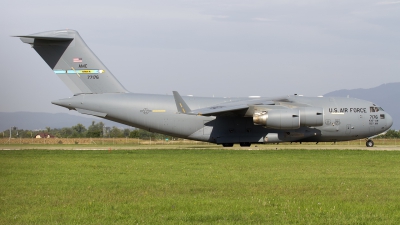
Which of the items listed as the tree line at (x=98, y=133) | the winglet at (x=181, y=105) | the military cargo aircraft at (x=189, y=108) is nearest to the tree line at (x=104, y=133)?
the tree line at (x=98, y=133)

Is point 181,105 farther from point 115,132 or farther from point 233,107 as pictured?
point 115,132

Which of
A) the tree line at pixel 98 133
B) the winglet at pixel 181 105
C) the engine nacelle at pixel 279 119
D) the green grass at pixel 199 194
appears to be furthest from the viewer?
the tree line at pixel 98 133

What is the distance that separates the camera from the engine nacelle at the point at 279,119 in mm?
31031

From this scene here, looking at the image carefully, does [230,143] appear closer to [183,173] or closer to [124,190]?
[183,173]

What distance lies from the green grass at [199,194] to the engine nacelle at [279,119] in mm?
12035

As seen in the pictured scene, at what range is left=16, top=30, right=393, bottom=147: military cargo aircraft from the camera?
3189cm

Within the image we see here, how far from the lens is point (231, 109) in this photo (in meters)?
30.8

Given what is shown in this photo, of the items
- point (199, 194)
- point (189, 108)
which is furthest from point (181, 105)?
point (199, 194)

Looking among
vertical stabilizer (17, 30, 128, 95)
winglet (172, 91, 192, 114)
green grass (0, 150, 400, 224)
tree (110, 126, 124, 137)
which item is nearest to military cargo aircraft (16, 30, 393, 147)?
vertical stabilizer (17, 30, 128, 95)

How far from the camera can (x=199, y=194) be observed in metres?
11.9

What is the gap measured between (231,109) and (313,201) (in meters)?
20.0

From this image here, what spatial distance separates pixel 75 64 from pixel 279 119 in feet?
40.0

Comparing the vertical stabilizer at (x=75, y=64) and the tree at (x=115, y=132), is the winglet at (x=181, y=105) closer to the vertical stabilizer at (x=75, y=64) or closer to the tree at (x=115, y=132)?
the vertical stabilizer at (x=75, y=64)

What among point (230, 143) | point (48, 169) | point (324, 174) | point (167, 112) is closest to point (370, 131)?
point (230, 143)
